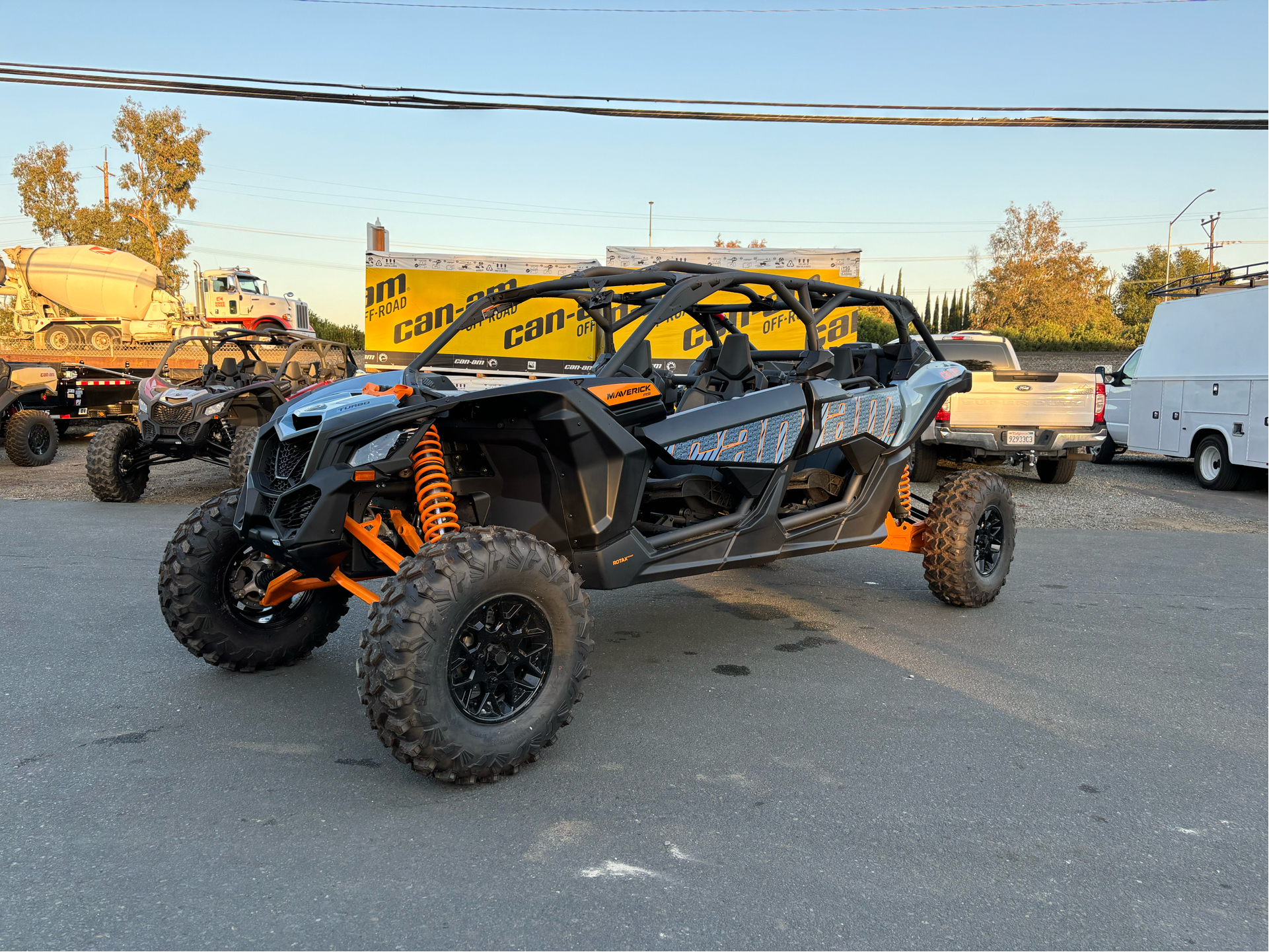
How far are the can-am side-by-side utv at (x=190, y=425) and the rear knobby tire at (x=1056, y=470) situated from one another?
376 inches

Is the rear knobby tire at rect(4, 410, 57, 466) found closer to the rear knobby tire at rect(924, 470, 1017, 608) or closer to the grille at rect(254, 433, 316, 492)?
the grille at rect(254, 433, 316, 492)

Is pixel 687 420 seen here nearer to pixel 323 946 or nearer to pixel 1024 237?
pixel 323 946

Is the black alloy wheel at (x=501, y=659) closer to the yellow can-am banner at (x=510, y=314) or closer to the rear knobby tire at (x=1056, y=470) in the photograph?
the rear knobby tire at (x=1056, y=470)

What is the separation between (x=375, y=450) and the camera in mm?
3711

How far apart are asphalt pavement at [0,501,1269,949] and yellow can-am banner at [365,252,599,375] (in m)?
10.9

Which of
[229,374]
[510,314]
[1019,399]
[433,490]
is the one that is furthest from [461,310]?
[433,490]

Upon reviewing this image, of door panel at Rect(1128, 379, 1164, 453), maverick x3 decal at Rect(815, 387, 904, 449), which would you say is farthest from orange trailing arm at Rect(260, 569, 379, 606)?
door panel at Rect(1128, 379, 1164, 453)

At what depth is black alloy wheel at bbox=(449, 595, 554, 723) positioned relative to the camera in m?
3.48

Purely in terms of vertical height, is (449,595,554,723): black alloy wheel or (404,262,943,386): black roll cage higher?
(404,262,943,386): black roll cage

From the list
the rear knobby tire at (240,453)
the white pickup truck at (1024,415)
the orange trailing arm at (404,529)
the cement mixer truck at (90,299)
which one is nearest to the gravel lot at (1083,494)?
the white pickup truck at (1024,415)

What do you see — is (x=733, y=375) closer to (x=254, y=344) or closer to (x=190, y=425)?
(x=190, y=425)

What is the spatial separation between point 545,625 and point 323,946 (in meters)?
1.44

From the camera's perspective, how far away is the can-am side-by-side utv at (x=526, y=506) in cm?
341

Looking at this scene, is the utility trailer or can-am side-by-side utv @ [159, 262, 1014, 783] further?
the utility trailer
